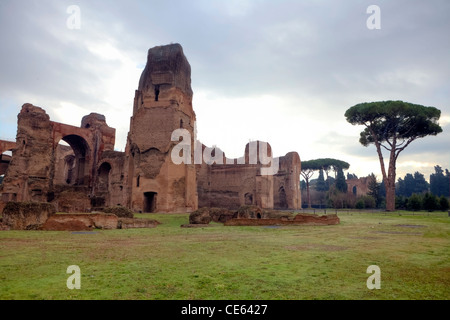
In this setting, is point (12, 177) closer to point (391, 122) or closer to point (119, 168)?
point (119, 168)

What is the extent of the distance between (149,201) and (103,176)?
8.03 m

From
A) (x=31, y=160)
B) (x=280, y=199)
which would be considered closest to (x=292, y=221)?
(x=31, y=160)

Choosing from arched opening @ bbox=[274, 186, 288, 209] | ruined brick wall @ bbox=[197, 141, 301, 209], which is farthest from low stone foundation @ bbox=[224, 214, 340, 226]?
arched opening @ bbox=[274, 186, 288, 209]

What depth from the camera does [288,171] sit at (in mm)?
37469

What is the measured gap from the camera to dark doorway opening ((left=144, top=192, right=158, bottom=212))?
22.4m

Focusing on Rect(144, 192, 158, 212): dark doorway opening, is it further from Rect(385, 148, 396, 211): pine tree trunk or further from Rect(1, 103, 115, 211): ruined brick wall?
Rect(385, 148, 396, 211): pine tree trunk

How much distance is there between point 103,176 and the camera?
28.2m

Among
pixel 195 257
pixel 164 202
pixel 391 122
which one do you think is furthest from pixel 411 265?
pixel 391 122

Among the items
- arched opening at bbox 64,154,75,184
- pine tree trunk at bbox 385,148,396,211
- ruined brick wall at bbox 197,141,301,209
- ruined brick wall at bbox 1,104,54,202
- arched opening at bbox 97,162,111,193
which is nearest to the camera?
ruined brick wall at bbox 1,104,54,202

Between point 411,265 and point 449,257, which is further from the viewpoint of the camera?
point 449,257

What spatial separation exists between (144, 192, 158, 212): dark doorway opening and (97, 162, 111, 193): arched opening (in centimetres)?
715

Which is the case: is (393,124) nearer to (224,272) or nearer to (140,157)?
(140,157)

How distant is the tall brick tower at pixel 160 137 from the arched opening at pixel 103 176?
5475 millimetres
